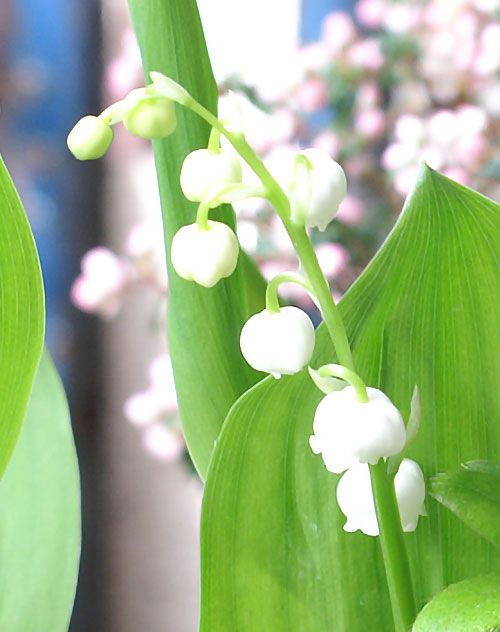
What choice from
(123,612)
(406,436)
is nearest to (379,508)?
(406,436)

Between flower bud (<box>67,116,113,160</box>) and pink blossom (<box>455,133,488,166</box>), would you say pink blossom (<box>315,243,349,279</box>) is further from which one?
flower bud (<box>67,116,113,160</box>)

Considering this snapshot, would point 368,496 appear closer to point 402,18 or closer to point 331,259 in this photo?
point 331,259

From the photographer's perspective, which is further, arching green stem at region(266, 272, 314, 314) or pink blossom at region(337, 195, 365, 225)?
pink blossom at region(337, 195, 365, 225)

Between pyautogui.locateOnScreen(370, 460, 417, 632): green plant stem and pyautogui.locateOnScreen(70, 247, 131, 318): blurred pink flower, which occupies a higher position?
pyautogui.locateOnScreen(70, 247, 131, 318): blurred pink flower

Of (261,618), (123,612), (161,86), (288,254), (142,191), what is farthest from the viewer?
(123,612)

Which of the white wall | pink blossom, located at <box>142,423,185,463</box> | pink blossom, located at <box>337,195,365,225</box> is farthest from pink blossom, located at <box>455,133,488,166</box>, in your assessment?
pink blossom, located at <box>142,423,185,463</box>

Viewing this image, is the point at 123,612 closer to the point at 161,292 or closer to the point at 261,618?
the point at 161,292
